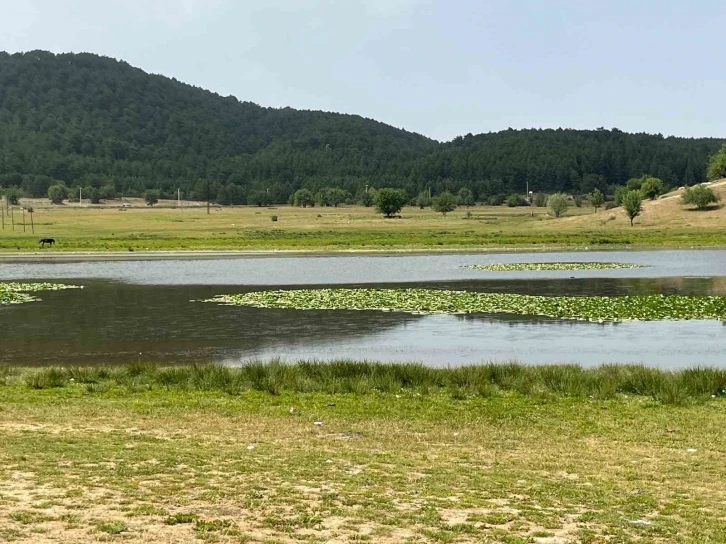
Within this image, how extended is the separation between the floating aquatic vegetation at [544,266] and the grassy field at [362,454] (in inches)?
1706

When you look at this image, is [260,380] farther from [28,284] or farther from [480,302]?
[28,284]

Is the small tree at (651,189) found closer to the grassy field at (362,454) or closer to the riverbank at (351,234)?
the riverbank at (351,234)

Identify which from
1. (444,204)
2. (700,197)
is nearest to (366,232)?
(700,197)

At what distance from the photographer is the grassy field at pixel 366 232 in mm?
98438

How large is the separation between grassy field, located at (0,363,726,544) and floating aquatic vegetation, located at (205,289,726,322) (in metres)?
15.9

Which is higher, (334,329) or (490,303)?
(490,303)

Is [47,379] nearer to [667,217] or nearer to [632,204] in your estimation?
[632,204]

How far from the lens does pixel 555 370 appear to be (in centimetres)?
2144

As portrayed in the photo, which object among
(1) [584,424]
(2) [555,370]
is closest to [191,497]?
(1) [584,424]

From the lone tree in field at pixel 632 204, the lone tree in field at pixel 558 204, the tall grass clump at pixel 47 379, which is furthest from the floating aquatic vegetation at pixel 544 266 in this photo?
the lone tree in field at pixel 558 204

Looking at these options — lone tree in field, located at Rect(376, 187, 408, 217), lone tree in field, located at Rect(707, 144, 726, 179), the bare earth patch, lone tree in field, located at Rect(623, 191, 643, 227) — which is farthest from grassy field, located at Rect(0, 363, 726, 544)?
lone tree in field, located at Rect(707, 144, 726, 179)

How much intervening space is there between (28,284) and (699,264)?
47784 millimetres

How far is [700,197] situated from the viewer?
140 metres

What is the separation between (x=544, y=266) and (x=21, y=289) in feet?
119
